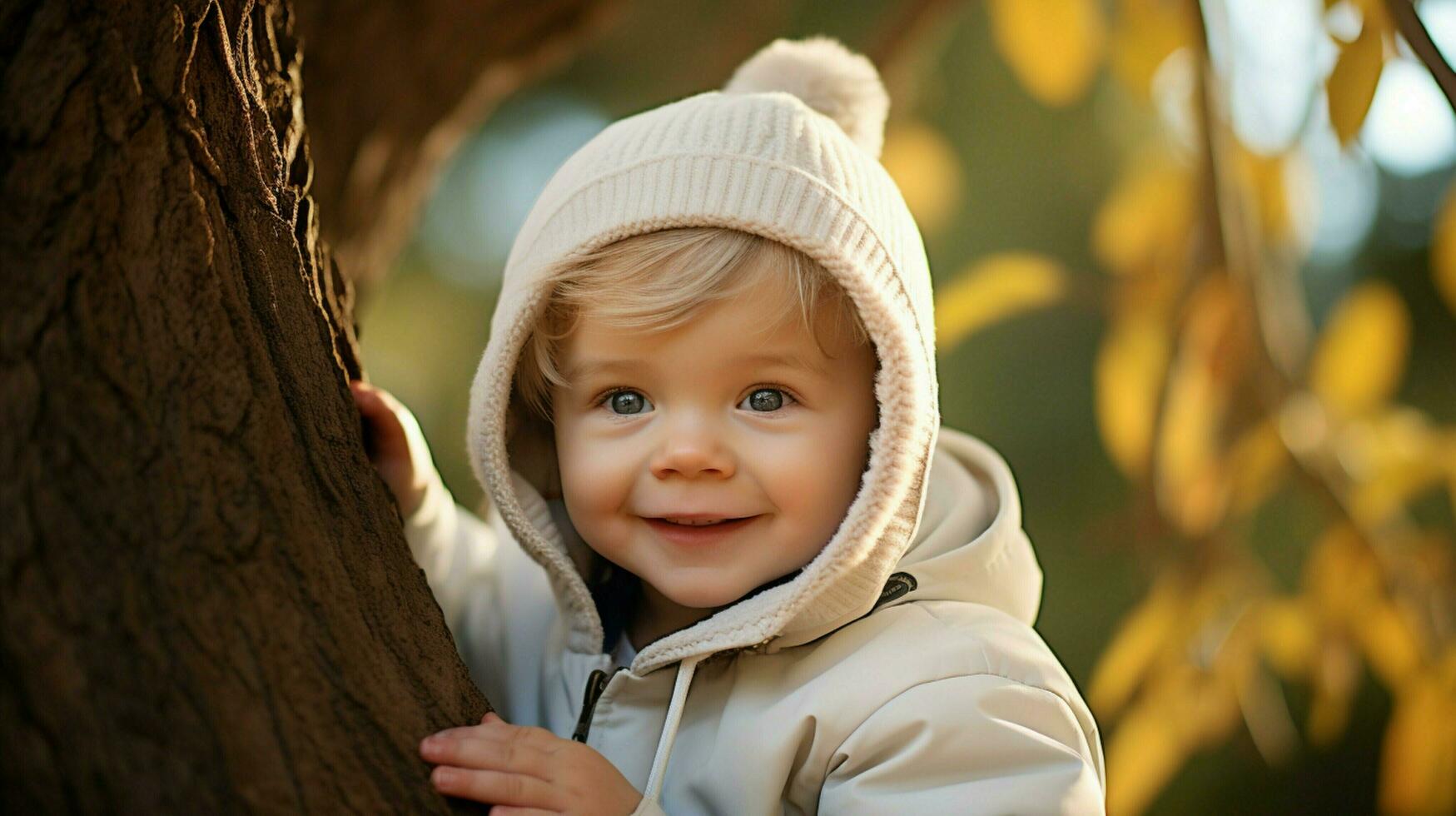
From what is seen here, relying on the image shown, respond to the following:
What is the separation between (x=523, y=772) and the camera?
2.77 feet

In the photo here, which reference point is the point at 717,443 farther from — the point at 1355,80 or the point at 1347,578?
the point at 1347,578

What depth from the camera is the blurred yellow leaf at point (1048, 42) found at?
4.21ft

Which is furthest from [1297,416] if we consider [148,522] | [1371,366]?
[148,522]

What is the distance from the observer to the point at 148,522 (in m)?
0.69

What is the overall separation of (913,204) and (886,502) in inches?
32.5

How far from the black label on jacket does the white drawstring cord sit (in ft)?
0.62

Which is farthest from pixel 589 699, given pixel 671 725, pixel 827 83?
pixel 827 83

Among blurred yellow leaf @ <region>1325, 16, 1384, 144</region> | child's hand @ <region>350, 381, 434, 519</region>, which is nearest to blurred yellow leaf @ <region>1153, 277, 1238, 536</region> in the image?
blurred yellow leaf @ <region>1325, 16, 1384, 144</region>

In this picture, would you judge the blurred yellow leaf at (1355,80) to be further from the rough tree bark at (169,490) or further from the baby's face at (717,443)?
the rough tree bark at (169,490)

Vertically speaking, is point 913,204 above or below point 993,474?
above

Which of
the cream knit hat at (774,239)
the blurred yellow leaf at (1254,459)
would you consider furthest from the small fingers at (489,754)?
the blurred yellow leaf at (1254,459)

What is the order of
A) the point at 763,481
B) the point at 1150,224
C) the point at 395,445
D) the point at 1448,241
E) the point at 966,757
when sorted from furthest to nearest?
the point at 1150,224
the point at 1448,241
the point at 395,445
the point at 763,481
the point at 966,757

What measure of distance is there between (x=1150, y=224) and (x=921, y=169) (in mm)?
348

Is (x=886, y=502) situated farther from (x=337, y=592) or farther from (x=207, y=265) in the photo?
(x=207, y=265)
